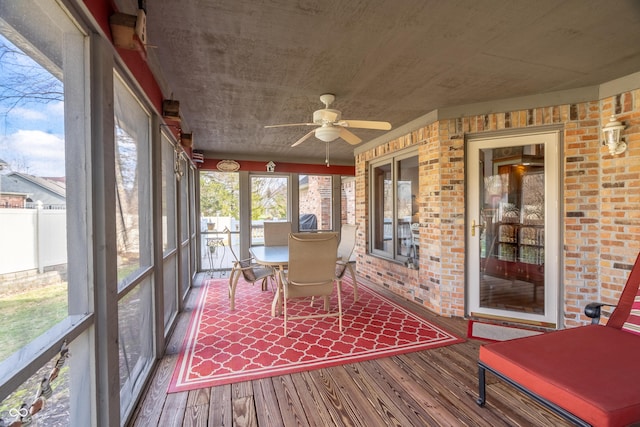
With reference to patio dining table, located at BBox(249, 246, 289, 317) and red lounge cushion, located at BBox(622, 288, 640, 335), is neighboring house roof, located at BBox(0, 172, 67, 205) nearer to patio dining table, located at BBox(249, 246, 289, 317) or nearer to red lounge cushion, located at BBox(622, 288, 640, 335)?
patio dining table, located at BBox(249, 246, 289, 317)

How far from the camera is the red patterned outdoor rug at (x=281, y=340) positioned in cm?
233

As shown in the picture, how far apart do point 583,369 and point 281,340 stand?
224 cm

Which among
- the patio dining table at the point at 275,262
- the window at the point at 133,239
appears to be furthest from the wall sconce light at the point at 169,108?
the patio dining table at the point at 275,262

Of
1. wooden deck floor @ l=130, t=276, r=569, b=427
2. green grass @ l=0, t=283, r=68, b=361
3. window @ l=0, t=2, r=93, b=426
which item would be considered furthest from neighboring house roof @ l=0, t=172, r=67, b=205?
wooden deck floor @ l=130, t=276, r=569, b=427

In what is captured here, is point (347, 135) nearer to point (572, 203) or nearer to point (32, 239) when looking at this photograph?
point (572, 203)

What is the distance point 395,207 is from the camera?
15.4ft

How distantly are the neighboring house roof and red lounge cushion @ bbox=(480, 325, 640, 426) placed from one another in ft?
7.94

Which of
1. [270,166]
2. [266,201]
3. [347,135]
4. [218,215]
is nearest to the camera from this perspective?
[347,135]

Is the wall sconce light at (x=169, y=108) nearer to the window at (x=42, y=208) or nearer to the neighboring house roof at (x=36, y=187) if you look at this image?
the window at (x=42, y=208)

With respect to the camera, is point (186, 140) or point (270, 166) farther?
point (270, 166)

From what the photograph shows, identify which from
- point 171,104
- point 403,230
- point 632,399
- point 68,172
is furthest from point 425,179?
point 68,172

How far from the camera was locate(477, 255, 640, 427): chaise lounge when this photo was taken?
135 cm

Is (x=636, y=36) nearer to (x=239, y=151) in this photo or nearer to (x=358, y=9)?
(x=358, y=9)

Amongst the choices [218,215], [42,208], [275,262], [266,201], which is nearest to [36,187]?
[42,208]
